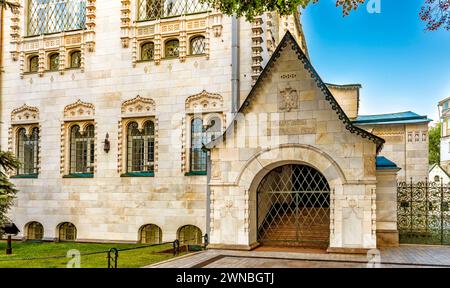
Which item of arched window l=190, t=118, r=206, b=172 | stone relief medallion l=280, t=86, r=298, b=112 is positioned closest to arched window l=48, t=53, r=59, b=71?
arched window l=190, t=118, r=206, b=172

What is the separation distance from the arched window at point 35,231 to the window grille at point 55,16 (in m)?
Answer: 9.77

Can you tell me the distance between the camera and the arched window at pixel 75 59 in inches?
844

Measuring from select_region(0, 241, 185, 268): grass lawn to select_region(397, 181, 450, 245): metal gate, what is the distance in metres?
9.67

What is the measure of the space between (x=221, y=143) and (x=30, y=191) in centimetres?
1146

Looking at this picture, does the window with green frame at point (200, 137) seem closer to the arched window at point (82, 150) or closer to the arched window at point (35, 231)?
the arched window at point (82, 150)

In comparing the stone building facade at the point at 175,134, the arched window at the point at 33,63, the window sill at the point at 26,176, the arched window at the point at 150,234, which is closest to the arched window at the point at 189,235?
the stone building facade at the point at 175,134

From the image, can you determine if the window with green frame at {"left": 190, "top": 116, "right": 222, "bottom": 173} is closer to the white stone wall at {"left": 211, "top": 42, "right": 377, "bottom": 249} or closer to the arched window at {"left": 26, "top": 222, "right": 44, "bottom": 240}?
the white stone wall at {"left": 211, "top": 42, "right": 377, "bottom": 249}

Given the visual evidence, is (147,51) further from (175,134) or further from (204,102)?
(175,134)

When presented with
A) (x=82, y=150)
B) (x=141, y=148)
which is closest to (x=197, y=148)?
(x=141, y=148)

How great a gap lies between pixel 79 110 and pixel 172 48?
5515 millimetres

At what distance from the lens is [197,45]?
1970 cm
